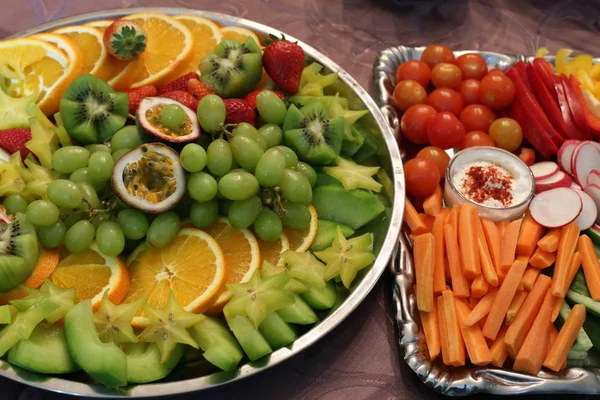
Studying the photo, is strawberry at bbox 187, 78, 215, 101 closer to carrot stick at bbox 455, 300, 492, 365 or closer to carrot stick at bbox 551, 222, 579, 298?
carrot stick at bbox 455, 300, 492, 365

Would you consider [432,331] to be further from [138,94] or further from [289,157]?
[138,94]

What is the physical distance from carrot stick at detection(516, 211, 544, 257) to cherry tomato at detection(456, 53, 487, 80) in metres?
0.68

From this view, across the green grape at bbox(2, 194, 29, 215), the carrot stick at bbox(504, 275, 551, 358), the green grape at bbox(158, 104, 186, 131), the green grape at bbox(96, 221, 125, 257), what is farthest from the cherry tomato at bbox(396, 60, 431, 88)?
the green grape at bbox(2, 194, 29, 215)

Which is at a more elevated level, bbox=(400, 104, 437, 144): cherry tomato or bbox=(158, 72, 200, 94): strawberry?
bbox=(158, 72, 200, 94): strawberry

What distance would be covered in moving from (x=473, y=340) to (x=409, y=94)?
926mm

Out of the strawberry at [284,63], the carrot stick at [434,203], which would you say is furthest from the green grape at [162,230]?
the carrot stick at [434,203]

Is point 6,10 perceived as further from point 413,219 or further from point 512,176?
point 512,176

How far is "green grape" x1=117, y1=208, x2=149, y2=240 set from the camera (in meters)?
1.22

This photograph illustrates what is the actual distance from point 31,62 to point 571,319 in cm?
173

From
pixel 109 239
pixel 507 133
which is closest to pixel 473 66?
pixel 507 133

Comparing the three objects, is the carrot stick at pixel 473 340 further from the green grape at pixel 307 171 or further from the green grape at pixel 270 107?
the green grape at pixel 270 107

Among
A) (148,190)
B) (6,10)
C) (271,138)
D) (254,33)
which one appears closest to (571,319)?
(271,138)

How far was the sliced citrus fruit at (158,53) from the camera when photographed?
159 centimetres

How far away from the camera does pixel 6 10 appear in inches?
84.5
